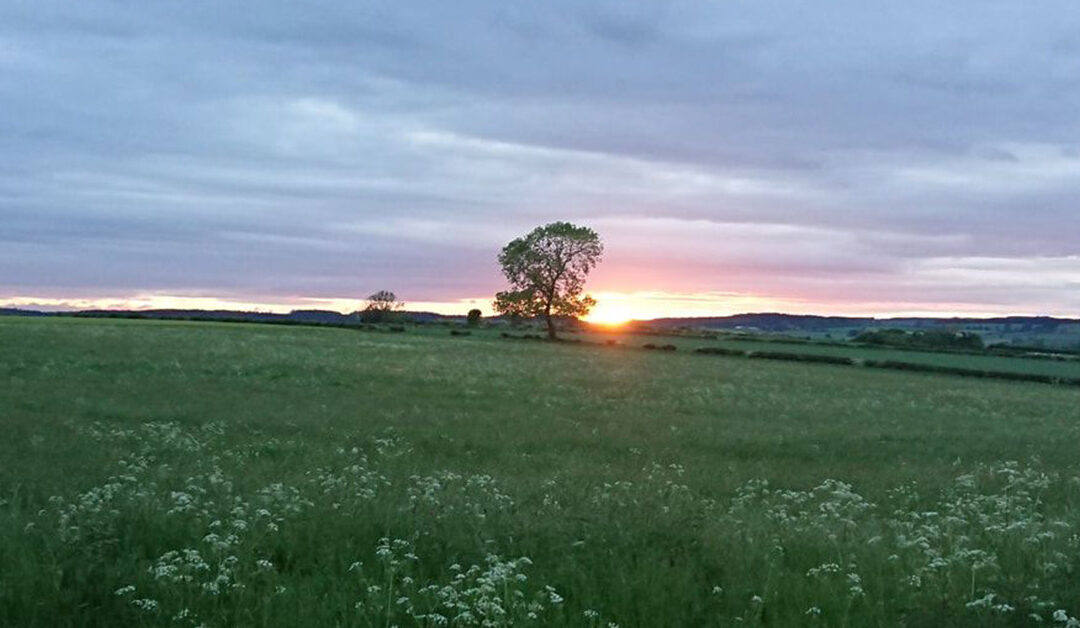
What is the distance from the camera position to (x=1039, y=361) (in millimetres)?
84312

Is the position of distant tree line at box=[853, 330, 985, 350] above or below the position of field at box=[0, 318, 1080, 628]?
above

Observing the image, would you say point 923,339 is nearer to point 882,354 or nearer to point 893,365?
point 882,354

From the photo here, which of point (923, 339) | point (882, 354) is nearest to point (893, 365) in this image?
point (882, 354)

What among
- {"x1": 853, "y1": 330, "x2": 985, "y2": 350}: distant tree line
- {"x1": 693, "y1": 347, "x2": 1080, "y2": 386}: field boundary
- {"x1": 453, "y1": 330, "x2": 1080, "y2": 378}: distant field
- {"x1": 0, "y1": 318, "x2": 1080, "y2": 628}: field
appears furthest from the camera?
{"x1": 853, "y1": 330, "x2": 985, "y2": 350}: distant tree line

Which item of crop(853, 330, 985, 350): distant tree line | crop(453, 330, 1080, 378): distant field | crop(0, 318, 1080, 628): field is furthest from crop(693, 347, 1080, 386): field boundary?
crop(0, 318, 1080, 628): field

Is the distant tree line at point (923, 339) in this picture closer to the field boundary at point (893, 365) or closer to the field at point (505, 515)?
the field boundary at point (893, 365)

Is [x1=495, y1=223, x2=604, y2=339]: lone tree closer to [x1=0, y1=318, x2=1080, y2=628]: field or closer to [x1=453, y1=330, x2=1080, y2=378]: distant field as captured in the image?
[x1=453, y1=330, x2=1080, y2=378]: distant field

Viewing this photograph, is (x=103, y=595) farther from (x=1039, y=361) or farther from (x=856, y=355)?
(x=1039, y=361)

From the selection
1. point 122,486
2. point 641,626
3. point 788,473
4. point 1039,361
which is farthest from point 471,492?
point 1039,361

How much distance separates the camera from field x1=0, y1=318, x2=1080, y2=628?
24.3 feet

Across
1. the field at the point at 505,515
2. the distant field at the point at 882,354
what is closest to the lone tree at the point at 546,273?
the distant field at the point at 882,354

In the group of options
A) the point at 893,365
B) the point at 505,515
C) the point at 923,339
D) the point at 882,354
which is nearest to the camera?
the point at 505,515

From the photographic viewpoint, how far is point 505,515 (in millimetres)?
9977

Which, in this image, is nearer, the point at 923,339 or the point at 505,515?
the point at 505,515
